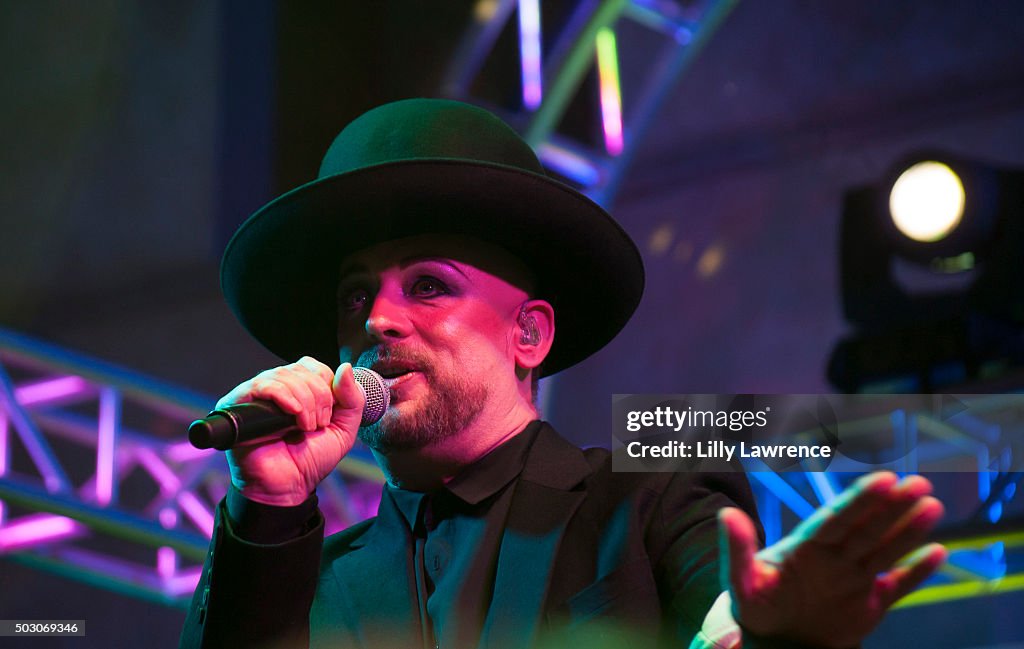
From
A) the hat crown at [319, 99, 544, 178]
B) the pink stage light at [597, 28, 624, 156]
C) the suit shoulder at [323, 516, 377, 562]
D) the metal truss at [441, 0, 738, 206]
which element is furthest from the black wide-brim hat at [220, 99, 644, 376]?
the pink stage light at [597, 28, 624, 156]

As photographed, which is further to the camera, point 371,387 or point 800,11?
point 800,11

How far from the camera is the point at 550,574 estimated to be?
1.59 meters

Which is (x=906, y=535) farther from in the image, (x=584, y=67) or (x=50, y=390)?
(x=50, y=390)

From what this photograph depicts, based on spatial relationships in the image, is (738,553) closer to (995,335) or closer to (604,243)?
(604,243)

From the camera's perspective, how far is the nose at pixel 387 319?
183cm

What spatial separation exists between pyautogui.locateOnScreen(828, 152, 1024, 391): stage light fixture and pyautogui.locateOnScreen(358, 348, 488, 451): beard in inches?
62.5

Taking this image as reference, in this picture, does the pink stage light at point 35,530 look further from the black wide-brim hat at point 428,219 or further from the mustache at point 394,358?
the mustache at point 394,358

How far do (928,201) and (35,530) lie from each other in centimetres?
310

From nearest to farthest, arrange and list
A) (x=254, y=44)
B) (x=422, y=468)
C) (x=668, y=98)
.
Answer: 1. (x=422, y=468)
2. (x=254, y=44)
3. (x=668, y=98)

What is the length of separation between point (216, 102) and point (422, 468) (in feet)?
14.2

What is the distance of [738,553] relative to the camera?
1.08 metres

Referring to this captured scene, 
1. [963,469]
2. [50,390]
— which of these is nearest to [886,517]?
[963,469]

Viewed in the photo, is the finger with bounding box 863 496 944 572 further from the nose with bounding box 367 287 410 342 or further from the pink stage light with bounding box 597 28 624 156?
the pink stage light with bounding box 597 28 624 156

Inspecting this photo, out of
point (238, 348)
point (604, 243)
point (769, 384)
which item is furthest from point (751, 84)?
point (604, 243)
